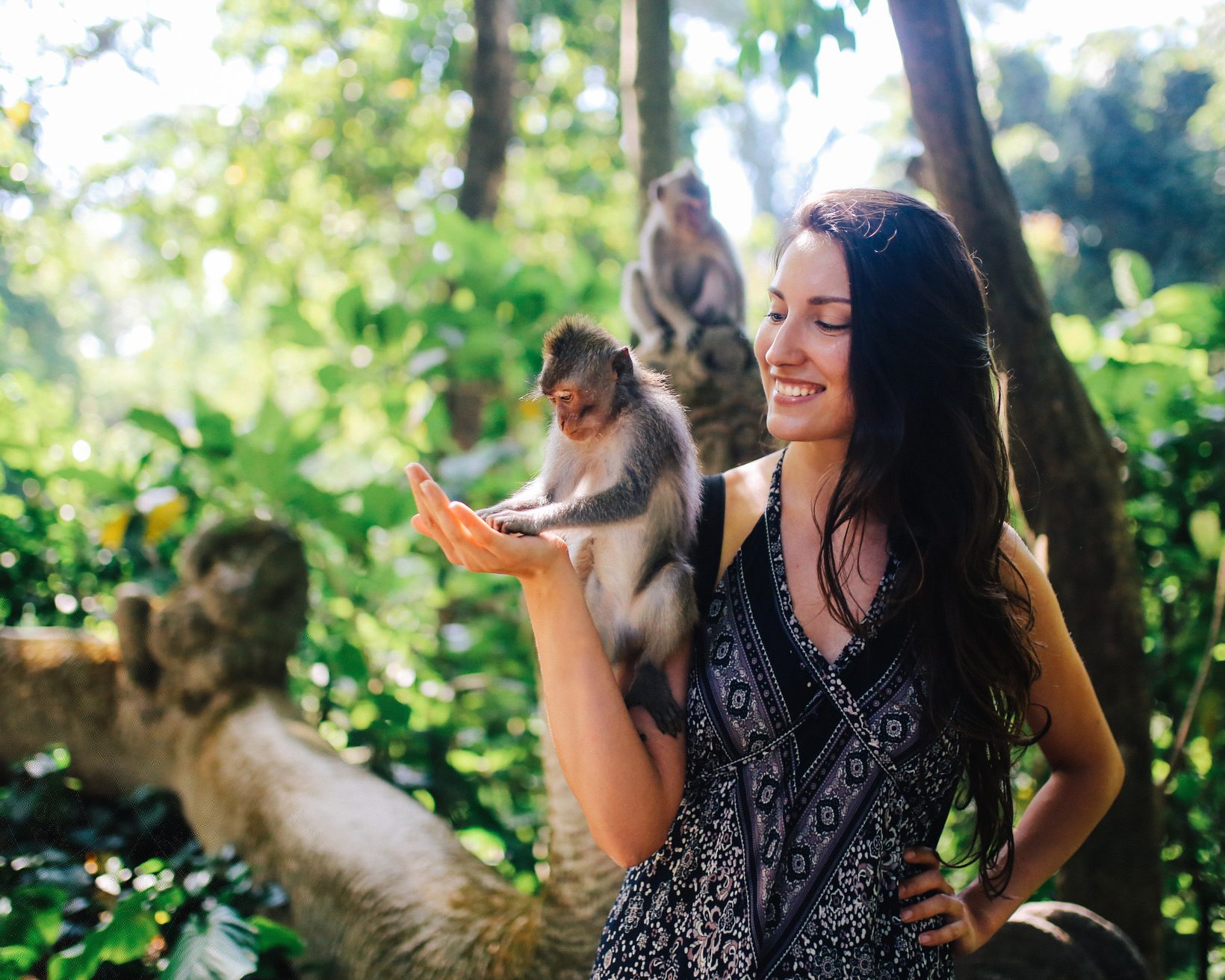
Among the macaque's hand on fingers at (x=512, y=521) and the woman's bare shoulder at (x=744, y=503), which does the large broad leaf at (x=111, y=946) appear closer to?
the macaque's hand on fingers at (x=512, y=521)

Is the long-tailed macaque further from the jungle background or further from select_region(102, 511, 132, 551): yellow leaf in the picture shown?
select_region(102, 511, 132, 551): yellow leaf

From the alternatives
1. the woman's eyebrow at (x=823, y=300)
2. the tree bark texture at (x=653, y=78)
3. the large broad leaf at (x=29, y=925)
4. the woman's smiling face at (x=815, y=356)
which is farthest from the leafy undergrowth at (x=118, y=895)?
the tree bark texture at (x=653, y=78)

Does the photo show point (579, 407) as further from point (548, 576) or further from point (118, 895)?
point (118, 895)

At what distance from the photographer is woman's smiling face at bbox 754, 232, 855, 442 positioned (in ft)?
3.80

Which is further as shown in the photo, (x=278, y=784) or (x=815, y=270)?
(x=278, y=784)

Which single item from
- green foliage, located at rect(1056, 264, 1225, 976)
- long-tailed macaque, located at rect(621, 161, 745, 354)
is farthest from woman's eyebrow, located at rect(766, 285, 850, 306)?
long-tailed macaque, located at rect(621, 161, 745, 354)

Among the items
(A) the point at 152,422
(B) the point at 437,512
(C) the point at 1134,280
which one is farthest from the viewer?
(C) the point at 1134,280

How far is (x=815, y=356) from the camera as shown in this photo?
1161mm

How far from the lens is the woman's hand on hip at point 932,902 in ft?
3.91

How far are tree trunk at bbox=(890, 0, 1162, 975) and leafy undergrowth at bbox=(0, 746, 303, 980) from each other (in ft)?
6.11

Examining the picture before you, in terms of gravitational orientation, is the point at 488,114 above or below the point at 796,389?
above

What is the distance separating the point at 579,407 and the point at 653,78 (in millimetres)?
2569

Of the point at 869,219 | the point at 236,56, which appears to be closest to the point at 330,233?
the point at 236,56

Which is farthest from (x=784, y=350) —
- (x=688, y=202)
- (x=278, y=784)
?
(x=688, y=202)
